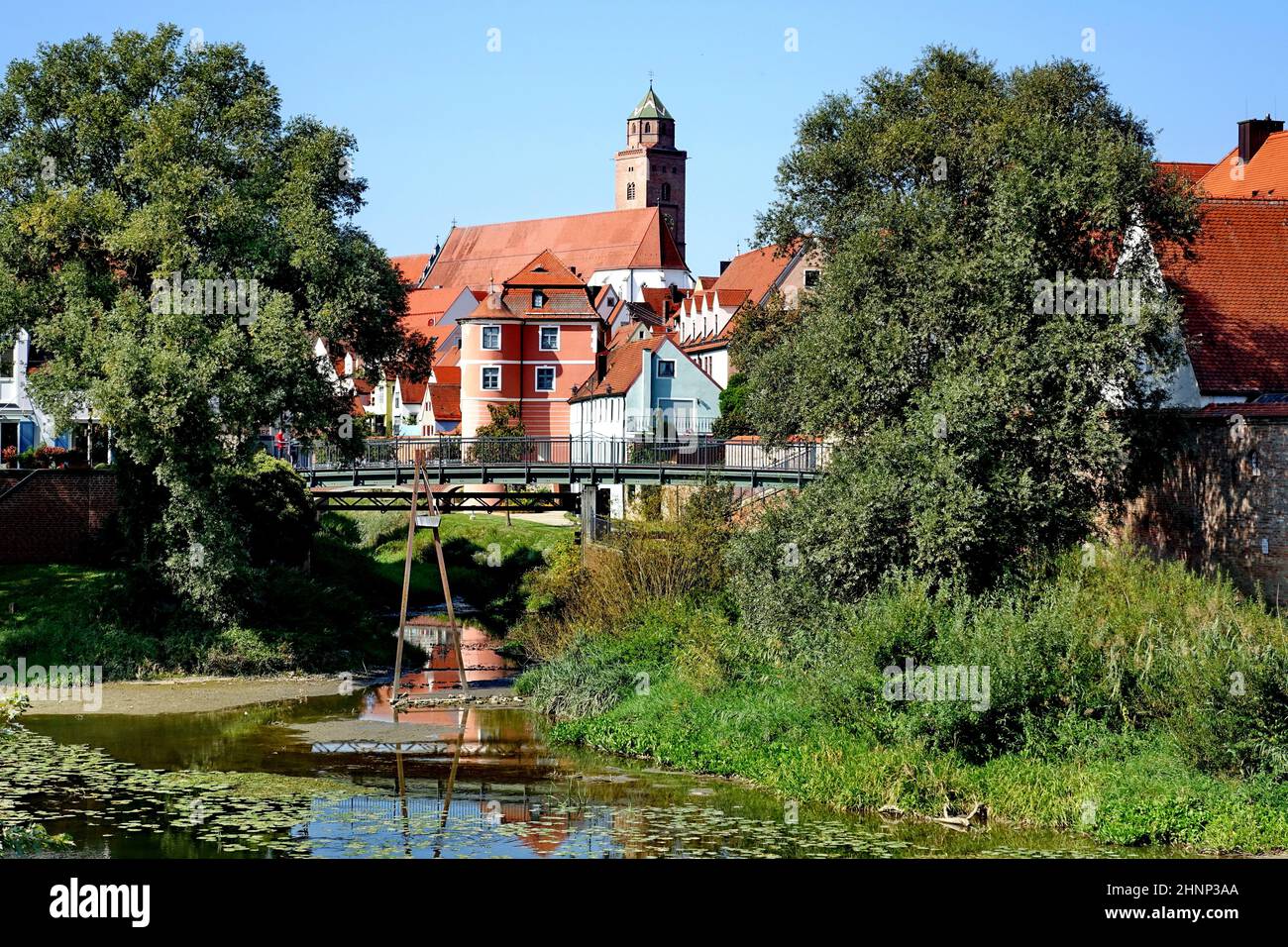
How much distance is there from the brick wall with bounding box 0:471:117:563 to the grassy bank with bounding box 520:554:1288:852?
19.0 metres

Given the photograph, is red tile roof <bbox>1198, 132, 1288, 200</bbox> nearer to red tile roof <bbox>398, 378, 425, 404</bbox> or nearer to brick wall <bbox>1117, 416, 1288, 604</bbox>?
brick wall <bbox>1117, 416, 1288, 604</bbox>

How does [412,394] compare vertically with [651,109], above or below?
below

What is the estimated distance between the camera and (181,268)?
120 feet

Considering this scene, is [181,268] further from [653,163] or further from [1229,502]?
[653,163]

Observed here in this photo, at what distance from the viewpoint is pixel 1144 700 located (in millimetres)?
A: 22609

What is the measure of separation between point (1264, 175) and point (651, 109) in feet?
398

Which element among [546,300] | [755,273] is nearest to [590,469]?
[546,300]

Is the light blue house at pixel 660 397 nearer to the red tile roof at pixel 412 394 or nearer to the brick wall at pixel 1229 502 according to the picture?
the red tile roof at pixel 412 394

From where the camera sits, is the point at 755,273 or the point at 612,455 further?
the point at 755,273

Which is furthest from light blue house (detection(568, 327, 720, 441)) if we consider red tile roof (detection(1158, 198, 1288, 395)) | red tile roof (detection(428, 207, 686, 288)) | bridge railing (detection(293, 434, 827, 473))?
red tile roof (detection(428, 207, 686, 288))

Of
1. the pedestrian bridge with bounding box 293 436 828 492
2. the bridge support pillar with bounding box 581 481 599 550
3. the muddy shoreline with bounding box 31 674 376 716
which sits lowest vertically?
the muddy shoreline with bounding box 31 674 376 716

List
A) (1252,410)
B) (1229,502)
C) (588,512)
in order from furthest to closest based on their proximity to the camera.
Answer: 1. (588,512)
2. (1229,502)
3. (1252,410)

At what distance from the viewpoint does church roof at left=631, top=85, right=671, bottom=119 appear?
17212 centimetres
